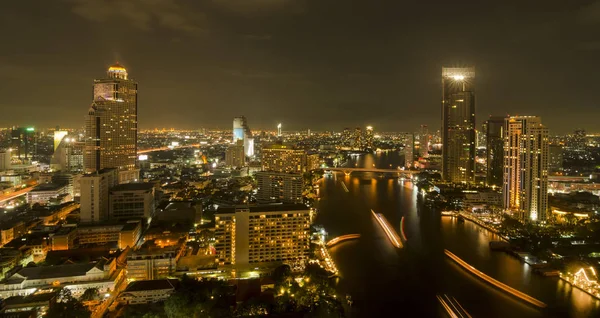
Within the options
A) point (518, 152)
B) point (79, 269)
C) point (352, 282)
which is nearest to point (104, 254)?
point (79, 269)

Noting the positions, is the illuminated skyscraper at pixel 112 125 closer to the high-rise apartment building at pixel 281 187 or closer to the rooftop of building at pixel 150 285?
the high-rise apartment building at pixel 281 187

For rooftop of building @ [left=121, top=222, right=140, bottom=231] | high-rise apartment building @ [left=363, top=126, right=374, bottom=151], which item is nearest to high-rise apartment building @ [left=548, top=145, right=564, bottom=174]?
rooftop of building @ [left=121, top=222, right=140, bottom=231]

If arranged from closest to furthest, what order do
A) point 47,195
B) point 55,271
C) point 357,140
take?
point 55,271 < point 47,195 < point 357,140

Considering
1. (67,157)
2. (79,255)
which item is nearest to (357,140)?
(67,157)

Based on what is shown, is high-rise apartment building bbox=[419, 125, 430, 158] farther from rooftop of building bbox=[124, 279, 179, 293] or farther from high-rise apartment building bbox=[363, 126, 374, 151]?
rooftop of building bbox=[124, 279, 179, 293]

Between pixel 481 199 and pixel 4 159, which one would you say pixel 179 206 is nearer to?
pixel 481 199

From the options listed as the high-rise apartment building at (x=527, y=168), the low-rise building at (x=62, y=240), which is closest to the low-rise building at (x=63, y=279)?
the low-rise building at (x=62, y=240)

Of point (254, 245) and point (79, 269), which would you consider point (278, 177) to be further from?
point (79, 269)
